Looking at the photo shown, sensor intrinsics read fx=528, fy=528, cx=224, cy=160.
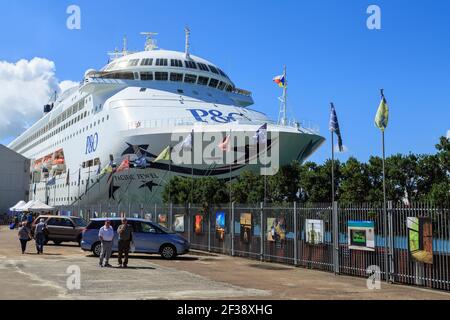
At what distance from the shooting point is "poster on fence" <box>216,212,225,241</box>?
22.3 meters

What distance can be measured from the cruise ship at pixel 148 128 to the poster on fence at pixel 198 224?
6.65 meters

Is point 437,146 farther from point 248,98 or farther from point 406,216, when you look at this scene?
point 248,98

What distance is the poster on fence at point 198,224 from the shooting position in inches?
945

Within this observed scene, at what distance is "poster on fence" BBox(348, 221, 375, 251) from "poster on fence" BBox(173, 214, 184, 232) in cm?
1212

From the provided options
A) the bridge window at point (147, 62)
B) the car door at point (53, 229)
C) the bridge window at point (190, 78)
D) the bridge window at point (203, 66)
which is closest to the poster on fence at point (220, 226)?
the car door at point (53, 229)

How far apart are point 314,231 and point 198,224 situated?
350 inches

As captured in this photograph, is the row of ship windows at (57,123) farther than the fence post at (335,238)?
Yes

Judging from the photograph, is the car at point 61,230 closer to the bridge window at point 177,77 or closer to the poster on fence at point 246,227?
the poster on fence at point 246,227

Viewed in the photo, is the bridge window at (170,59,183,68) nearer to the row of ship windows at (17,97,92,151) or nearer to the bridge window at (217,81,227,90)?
the bridge window at (217,81,227,90)

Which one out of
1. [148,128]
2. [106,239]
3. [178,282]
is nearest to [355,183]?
[106,239]

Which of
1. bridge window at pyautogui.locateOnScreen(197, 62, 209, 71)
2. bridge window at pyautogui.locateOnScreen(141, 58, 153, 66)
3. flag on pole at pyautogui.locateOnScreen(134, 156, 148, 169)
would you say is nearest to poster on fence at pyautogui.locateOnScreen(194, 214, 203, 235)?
flag on pole at pyautogui.locateOnScreen(134, 156, 148, 169)

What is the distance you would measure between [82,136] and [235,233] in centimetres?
3609

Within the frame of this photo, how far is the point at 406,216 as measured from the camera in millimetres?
12922

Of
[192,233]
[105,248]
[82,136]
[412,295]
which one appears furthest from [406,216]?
[82,136]
